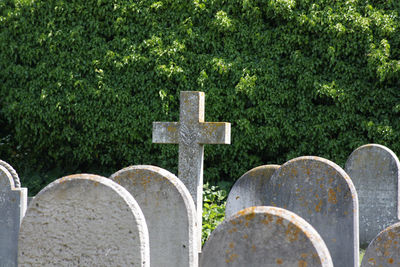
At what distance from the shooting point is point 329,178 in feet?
14.7

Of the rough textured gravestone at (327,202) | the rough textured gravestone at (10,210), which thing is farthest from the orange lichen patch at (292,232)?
the rough textured gravestone at (10,210)

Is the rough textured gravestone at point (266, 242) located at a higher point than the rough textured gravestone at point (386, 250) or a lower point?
higher

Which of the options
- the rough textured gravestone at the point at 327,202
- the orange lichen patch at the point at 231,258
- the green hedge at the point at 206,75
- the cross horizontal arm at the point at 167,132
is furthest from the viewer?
the green hedge at the point at 206,75

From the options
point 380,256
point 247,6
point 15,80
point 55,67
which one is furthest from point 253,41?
point 380,256

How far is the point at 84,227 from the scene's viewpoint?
297 centimetres

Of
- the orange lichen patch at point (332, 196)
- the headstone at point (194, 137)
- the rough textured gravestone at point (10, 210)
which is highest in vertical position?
the headstone at point (194, 137)

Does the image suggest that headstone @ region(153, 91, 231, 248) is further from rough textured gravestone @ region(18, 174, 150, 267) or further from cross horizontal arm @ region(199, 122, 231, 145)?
rough textured gravestone @ region(18, 174, 150, 267)

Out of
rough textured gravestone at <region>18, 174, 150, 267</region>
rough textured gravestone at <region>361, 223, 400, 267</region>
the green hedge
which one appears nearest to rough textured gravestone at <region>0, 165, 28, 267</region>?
rough textured gravestone at <region>18, 174, 150, 267</region>

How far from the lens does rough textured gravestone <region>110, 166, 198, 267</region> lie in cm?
387

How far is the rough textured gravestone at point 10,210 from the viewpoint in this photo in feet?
16.3

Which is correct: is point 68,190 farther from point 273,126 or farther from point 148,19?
point 148,19

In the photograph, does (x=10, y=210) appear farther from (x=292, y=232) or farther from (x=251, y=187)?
(x=292, y=232)

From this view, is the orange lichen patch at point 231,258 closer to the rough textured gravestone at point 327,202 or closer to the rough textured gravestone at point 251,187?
the rough textured gravestone at point 327,202

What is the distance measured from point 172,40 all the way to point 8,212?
17.1ft
